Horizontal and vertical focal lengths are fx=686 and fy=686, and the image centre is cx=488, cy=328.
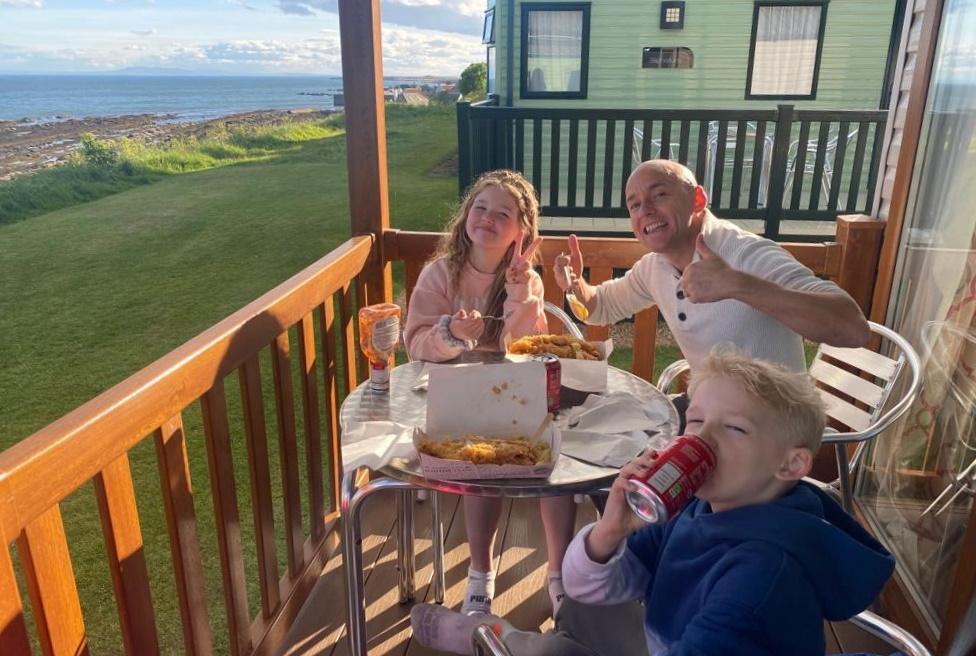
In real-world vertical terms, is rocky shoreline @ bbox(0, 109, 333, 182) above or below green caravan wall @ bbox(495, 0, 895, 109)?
below

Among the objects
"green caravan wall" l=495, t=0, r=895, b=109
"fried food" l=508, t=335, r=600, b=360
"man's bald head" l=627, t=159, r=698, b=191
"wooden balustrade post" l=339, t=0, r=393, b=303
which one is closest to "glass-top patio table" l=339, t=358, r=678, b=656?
"fried food" l=508, t=335, r=600, b=360

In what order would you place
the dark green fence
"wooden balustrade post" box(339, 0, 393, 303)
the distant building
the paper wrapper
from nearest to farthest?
the paper wrapper < "wooden balustrade post" box(339, 0, 393, 303) < the dark green fence < the distant building

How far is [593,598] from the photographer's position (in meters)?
1.11

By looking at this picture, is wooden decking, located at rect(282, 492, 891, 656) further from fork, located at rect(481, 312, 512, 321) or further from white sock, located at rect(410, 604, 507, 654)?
fork, located at rect(481, 312, 512, 321)

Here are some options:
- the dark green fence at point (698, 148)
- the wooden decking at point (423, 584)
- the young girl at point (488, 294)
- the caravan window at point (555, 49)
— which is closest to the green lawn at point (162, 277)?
the wooden decking at point (423, 584)

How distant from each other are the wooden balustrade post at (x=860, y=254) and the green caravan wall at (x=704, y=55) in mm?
6514

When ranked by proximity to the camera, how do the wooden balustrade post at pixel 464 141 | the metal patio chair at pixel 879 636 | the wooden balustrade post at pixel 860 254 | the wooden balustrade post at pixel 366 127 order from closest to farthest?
the metal patio chair at pixel 879 636, the wooden balustrade post at pixel 366 127, the wooden balustrade post at pixel 860 254, the wooden balustrade post at pixel 464 141

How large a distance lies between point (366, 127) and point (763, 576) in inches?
77.6

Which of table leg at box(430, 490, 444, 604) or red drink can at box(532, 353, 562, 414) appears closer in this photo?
red drink can at box(532, 353, 562, 414)

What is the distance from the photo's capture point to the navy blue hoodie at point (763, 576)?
858mm

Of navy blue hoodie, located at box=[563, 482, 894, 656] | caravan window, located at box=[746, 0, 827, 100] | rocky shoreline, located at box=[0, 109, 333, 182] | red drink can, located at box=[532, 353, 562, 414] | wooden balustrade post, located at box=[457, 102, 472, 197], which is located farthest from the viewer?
rocky shoreline, located at box=[0, 109, 333, 182]

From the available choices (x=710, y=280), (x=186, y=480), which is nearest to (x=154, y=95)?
(x=186, y=480)

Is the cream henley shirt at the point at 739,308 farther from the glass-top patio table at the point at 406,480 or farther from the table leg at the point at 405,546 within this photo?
the table leg at the point at 405,546

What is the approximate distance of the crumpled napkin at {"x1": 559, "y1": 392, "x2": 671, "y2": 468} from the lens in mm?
1331
